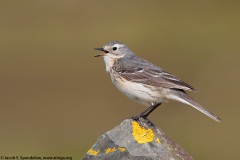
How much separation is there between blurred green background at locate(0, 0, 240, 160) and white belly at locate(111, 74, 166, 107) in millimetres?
8194

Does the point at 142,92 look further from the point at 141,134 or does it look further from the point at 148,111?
the point at 141,134

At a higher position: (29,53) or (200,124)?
(29,53)

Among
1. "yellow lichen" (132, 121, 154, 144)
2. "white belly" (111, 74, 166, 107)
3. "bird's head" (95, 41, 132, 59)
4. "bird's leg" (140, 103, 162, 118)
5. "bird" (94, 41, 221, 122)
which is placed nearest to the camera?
"yellow lichen" (132, 121, 154, 144)

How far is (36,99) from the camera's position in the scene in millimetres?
28172

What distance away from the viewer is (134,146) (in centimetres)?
1195

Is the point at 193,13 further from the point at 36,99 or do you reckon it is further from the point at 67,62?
the point at 36,99

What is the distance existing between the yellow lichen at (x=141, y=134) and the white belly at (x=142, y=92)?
1967 mm

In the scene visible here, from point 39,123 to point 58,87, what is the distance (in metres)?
3.68

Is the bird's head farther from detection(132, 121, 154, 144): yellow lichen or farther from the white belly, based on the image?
detection(132, 121, 154, 144): yellow lichen

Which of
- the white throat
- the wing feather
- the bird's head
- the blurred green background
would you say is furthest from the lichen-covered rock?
the blurred green background

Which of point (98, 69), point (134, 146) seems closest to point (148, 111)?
point (134, 146)

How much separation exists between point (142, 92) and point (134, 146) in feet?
8.64

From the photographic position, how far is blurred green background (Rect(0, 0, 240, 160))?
2509 centimetres

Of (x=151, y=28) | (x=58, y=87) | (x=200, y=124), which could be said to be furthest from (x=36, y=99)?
(x=151, y=28)
